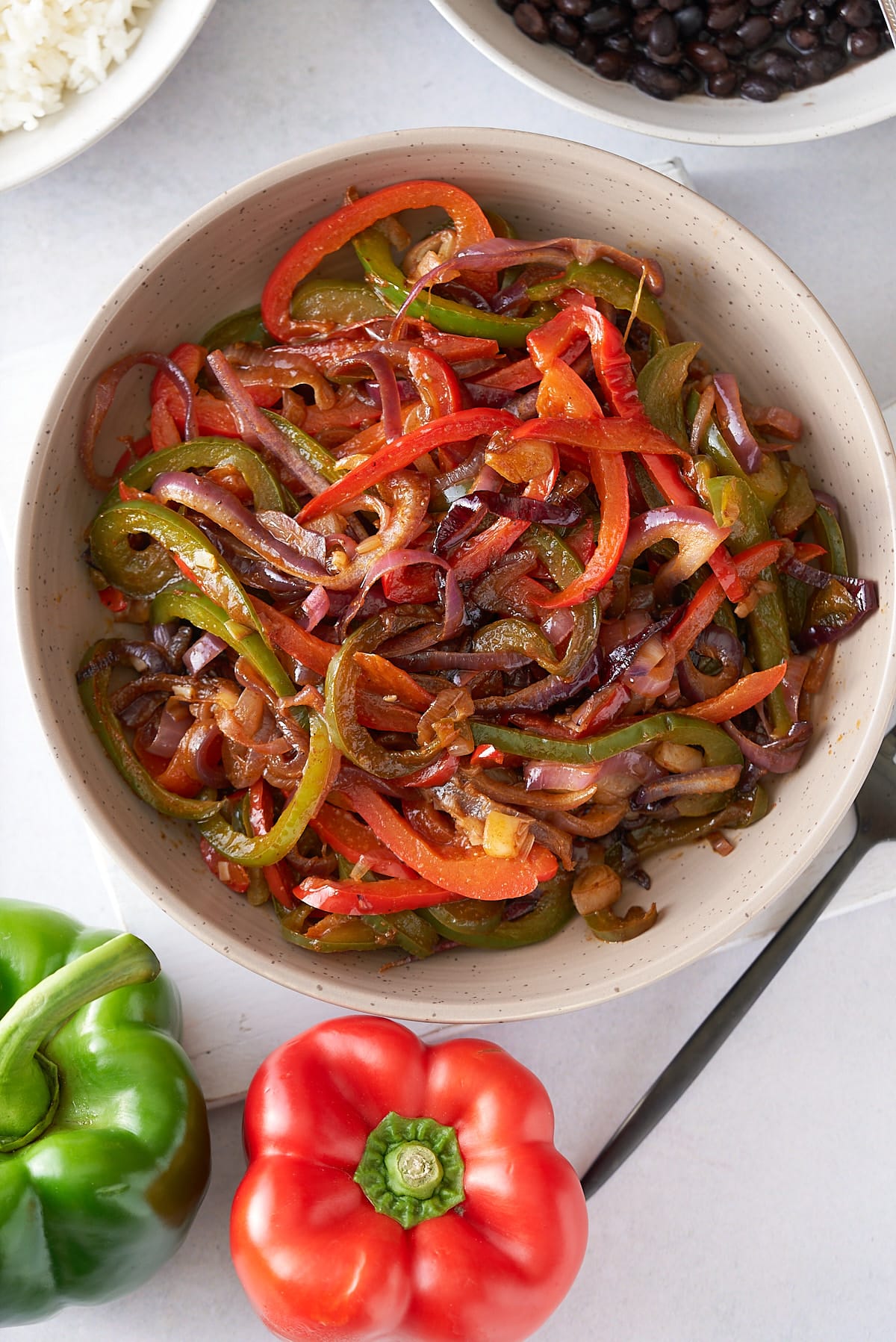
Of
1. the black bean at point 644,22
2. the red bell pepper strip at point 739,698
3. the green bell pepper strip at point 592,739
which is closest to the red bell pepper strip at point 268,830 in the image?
the green bell pepper strip at point 592,739

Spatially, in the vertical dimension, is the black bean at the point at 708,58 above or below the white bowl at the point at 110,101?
below

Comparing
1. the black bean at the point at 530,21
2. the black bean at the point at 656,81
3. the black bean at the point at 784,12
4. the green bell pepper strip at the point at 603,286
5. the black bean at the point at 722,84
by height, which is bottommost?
the green bell pepper strip at the point at 603,286

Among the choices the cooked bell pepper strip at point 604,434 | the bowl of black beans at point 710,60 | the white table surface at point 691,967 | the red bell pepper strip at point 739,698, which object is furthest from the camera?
the white table surface at point 691,967

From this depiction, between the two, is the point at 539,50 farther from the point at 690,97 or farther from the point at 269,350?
the point at 269,350

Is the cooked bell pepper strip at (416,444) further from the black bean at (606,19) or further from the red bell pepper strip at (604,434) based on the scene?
the black bean at (606,19)

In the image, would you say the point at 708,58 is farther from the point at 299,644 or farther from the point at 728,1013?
the point at 728,1013

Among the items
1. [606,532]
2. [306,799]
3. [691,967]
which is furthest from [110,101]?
[691,967]
